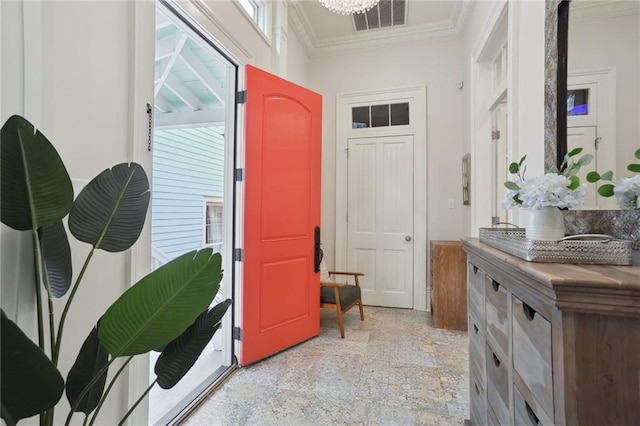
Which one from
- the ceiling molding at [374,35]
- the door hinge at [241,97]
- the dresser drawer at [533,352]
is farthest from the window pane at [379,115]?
the dresser drawer at [533,352]

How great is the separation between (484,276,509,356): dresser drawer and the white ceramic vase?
0.21 m

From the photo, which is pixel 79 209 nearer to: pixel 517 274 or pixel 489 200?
pixel 517 274

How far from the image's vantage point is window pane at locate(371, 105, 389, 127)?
12.6 ft

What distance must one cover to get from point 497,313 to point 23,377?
1316mm

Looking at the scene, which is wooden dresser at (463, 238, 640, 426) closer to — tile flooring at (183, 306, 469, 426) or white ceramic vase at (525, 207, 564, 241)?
white ceramic vase at (525, 207, 564, 241)

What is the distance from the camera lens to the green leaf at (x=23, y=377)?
563 millimetres

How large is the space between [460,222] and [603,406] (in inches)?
125

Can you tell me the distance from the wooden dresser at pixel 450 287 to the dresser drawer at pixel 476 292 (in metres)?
1.64

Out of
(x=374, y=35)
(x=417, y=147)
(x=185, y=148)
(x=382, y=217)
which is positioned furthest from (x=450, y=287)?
(x=185, y=148)

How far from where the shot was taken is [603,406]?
0.58m

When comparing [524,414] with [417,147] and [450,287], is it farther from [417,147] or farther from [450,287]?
[417,147]

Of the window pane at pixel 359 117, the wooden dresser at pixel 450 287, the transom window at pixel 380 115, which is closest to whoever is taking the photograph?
the wooden dresser at pixel 450 287

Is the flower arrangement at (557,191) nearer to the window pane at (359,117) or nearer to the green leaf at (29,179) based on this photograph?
the green leaf at (29,179)

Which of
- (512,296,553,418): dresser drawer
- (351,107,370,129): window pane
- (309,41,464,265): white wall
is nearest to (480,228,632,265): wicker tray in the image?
(512,296,553,418): dresser drawer
